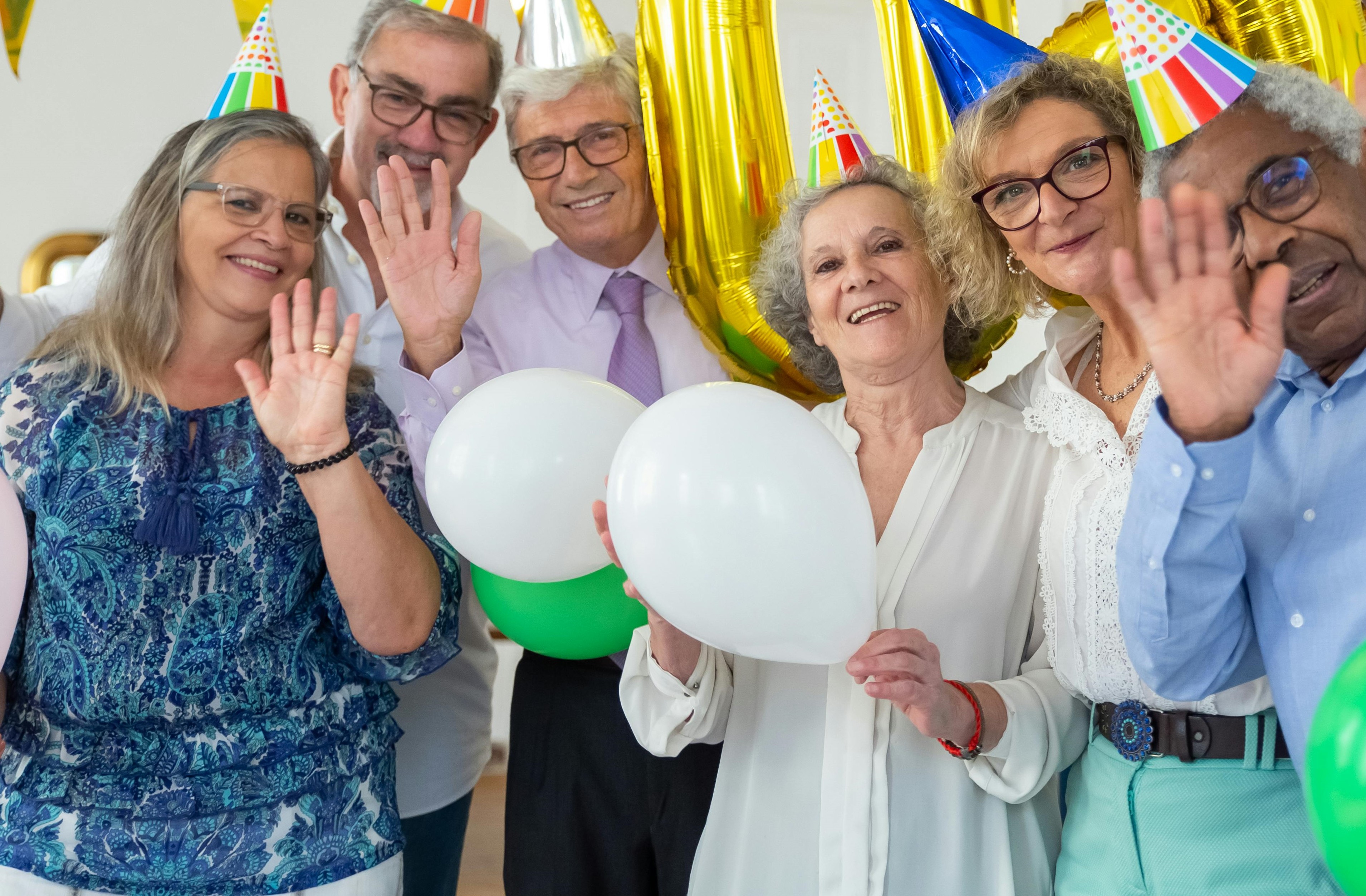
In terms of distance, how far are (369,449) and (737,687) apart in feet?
2.14

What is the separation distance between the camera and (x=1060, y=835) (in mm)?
1504

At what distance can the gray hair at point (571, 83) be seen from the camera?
1.92 metres

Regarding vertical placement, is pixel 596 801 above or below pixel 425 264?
below

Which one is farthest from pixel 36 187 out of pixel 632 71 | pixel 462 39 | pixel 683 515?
pixel 683 515

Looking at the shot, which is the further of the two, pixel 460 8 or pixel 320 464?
pixel 460 8

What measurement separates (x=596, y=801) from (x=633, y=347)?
797mm

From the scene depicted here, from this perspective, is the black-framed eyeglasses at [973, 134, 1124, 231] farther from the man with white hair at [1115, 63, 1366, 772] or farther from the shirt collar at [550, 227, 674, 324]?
Result: the shirt collar at [550, 227, 674, 324]

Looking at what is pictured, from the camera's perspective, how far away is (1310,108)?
108 cm

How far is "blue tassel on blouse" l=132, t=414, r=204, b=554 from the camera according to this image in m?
1.45

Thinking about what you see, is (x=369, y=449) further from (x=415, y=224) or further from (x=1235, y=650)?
(x=1235, y=650)

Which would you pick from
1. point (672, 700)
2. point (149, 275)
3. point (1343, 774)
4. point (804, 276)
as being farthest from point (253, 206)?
point (1343, 774)

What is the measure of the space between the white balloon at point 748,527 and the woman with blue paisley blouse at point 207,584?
1.49ft

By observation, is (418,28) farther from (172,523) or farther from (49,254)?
(49,254)

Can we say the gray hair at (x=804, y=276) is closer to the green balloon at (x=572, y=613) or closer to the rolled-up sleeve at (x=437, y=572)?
Answer: the green balloon at (x=572, y=613)
